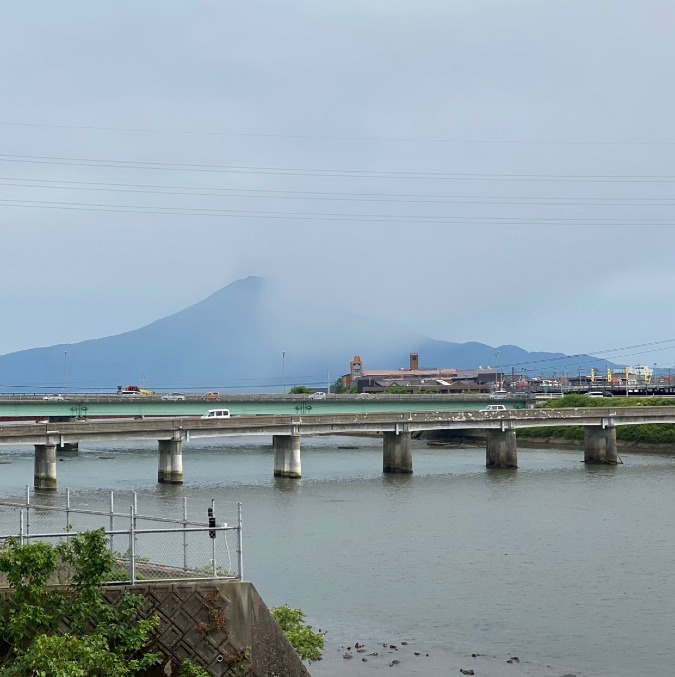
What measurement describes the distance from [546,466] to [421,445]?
138 ft

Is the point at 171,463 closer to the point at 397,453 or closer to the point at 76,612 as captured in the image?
the point at 397,453

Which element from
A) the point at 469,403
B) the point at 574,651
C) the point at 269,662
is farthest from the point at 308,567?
the point at 469,403

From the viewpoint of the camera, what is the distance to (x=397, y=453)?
91062mm

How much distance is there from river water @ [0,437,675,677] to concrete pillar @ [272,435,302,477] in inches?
79.4

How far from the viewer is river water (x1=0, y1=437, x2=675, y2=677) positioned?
109 ft

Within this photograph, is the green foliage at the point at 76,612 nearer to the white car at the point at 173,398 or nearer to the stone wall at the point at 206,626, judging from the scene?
the stone wall at the point at 206,626

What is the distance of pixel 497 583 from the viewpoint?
140ft

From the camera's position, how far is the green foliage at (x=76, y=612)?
19.7m

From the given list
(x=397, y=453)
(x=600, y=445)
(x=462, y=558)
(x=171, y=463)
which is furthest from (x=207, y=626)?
(x=600, y=445)

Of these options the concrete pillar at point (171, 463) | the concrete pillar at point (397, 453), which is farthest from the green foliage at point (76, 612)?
the concrete pillar at point (397, 453)

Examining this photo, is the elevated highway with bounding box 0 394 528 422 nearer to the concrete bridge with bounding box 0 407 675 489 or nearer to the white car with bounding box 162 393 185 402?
the white car with bounding box 162 393 185 402

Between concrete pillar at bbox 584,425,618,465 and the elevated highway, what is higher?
the elevated highway

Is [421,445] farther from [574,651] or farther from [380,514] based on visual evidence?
[574,651]

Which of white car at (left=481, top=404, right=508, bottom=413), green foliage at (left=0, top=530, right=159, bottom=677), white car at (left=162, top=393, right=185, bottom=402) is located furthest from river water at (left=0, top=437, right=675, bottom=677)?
white car at (left=162, top=393, right=185, bottom=402)
